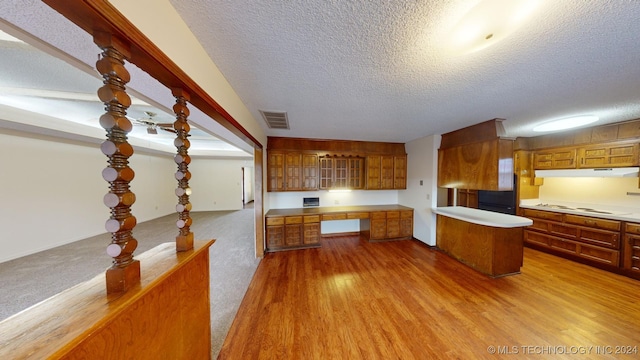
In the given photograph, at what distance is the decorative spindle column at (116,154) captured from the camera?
76cm

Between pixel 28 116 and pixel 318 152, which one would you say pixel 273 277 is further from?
pixel 28 116

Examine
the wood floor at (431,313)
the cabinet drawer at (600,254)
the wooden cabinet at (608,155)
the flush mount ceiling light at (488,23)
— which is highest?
the flush mount ceiling light at (488,23)

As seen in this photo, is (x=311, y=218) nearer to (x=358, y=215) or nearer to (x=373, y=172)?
(x=358, y=215)

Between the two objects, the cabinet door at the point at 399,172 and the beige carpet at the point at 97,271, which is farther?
the cabinet door at the point at 399,172

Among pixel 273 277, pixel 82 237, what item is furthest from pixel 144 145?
pixel 273 277

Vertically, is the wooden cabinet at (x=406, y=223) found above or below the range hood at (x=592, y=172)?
below

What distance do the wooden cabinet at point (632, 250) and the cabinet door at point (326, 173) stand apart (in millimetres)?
4742

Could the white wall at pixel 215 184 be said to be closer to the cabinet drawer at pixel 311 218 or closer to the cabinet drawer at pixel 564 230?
the cabinet drawer at pixel 311 218

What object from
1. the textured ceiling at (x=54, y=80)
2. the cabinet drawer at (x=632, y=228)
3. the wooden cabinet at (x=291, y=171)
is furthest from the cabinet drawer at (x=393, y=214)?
the textured ceiling at (x=54, y=80)

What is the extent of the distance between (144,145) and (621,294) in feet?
31.0

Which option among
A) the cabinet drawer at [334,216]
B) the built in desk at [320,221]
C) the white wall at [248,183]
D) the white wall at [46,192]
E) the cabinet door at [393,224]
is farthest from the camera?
the white wall at [248,183]

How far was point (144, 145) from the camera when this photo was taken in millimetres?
5062

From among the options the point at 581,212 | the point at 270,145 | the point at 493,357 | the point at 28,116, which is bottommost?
the point at 493,357

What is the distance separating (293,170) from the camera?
13.6 ft
